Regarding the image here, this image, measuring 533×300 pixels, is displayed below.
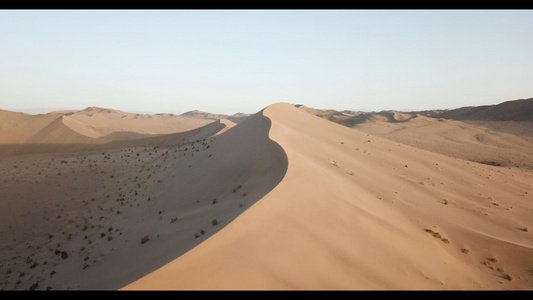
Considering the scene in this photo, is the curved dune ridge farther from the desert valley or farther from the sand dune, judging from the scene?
the sand dune

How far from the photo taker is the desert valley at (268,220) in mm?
4250

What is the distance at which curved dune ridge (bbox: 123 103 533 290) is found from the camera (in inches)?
154

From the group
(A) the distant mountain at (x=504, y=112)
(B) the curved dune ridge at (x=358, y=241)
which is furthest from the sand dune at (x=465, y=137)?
(B) the curved dune ridge at (x=358, y=241)

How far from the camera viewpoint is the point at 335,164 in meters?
9.89

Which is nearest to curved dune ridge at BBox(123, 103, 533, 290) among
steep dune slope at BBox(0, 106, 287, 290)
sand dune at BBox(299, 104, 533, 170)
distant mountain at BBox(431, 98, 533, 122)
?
steep dune slope at BBox(0, 106, 287, 290)

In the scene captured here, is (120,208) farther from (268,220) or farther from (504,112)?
(504,112)

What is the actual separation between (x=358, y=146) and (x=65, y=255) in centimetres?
1260

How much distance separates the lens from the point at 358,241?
197 inches

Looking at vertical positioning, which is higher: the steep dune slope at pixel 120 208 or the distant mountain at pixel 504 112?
the distant mountain at pixel 504 112

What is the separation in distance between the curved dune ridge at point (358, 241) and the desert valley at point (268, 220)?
28 millimetres

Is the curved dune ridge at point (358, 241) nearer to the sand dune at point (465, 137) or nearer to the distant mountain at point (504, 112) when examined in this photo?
the sand dune at point (465, 137)
